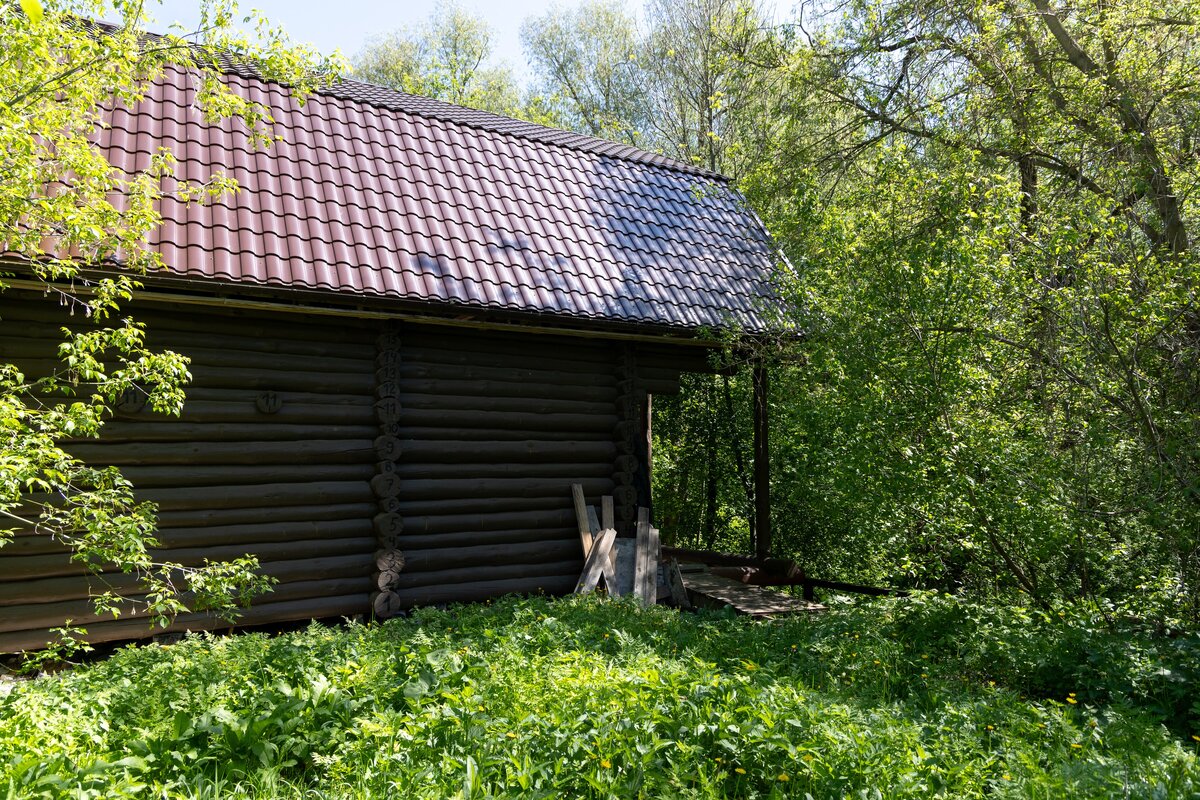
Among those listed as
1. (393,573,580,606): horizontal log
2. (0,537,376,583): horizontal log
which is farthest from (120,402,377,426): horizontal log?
(393,573,580,606): horizontal log

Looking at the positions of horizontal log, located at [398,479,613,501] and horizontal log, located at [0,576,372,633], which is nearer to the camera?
horizontal log, located at [0,576,372,633]

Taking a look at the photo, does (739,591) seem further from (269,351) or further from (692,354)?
(269,351)

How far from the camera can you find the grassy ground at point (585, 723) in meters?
3.22

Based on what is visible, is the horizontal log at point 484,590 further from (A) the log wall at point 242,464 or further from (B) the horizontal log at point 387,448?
(B) the horizontal log at point 387,448

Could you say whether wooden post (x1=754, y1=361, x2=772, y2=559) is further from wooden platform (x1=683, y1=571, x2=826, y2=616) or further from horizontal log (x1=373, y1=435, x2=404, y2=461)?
horizontal log (x1=373, y1=435, x2=404, y2=461)

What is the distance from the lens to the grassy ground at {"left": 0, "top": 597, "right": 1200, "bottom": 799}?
3.22 meters

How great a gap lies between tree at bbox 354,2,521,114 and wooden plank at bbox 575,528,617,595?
21862 mm

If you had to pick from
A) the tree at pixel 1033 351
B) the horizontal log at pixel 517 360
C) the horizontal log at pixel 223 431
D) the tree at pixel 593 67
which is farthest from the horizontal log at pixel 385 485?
the tree at pixel 593 67

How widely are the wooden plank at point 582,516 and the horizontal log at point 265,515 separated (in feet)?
7.02

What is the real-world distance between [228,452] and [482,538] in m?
2.50

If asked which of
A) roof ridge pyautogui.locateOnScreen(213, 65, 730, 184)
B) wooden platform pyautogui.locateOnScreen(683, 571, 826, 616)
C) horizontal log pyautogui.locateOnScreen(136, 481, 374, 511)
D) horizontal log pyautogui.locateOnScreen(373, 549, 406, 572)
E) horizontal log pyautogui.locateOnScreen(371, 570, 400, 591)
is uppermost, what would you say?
roof ridge pyautogui.locateOnScreen(213, 65, 730, 184)

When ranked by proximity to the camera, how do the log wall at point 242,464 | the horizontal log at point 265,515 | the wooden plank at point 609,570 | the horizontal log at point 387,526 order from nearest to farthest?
the log wall at point 242,464, the horizontal log at point 265,515, the horizontal log at point 387,526, the wooden plank at point 609,570

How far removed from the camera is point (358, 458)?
7.33 meters

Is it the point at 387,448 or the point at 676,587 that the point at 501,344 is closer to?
the point at 387,448
